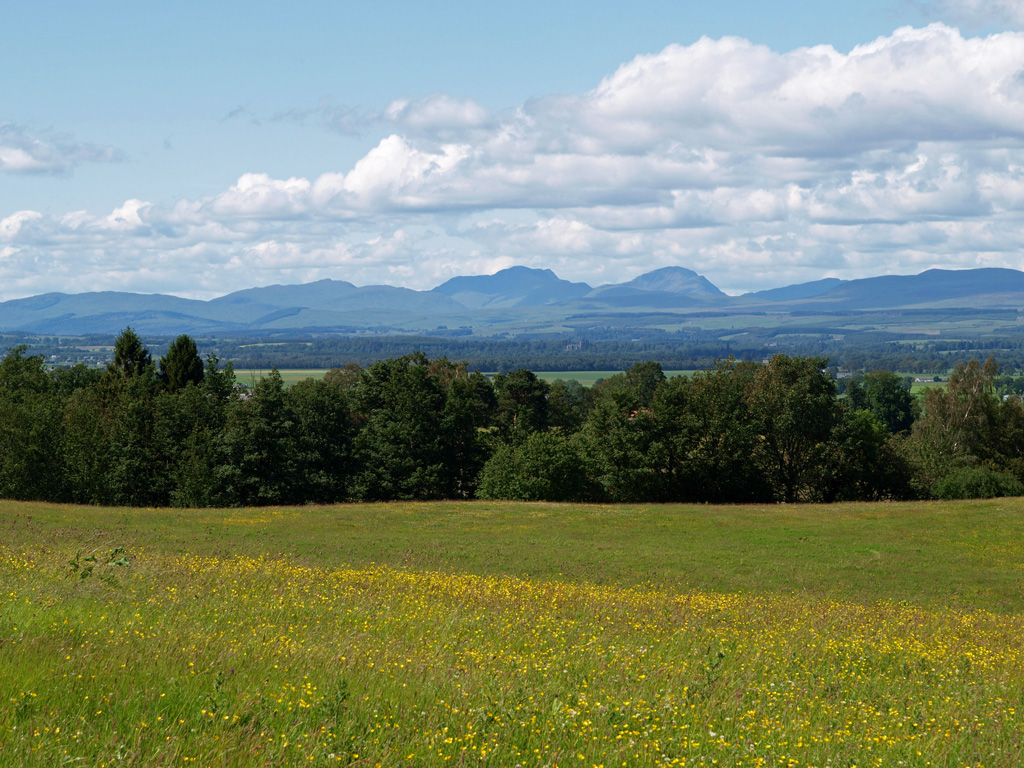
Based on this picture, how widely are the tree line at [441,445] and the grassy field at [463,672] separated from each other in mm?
40188

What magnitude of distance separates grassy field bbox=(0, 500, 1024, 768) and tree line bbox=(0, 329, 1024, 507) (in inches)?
1582

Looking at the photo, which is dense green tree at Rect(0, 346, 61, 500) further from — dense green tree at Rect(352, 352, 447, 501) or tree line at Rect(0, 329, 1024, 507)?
dense green tree at Rect(352, 352, 447, 501)

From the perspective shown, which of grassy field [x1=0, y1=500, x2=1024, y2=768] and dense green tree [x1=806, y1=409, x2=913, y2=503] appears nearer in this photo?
grassy field [x1=0, y1=500, x2=1024, y2=768]

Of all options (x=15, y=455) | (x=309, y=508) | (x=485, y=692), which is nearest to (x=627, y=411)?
(x=309, y=508)

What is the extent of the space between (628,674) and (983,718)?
4.11 m

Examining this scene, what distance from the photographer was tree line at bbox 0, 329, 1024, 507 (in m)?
64.8

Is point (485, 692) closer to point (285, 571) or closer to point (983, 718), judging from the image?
point (983, 718)

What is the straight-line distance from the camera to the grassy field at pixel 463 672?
686cm

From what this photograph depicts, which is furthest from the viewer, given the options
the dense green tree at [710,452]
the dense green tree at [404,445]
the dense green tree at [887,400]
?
the dense green tree at [887,400]

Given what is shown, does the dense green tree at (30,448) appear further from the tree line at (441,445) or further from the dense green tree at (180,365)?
the dense green tree at (180,365)

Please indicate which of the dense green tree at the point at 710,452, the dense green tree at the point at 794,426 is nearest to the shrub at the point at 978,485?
the dense green tree at the point at 794,426

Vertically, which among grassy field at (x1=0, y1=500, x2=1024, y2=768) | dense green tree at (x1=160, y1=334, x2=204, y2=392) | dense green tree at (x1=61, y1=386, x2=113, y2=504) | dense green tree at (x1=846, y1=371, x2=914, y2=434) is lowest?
dense green tree at (x1=846, y1=371, x2=914, y2=434)

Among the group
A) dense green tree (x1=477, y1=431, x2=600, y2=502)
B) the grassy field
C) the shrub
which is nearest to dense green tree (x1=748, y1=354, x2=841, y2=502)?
the shrub

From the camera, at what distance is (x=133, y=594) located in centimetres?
1305
